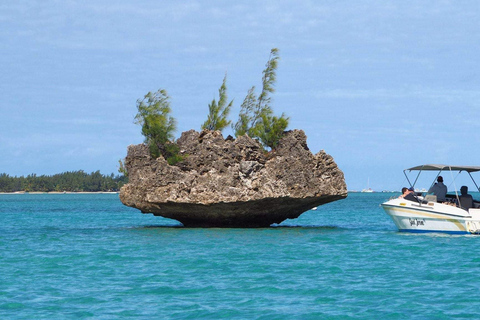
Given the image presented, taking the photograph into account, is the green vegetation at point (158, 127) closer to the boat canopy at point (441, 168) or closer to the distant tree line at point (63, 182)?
the boat canopy at point (441, 168)

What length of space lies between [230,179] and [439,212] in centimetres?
818

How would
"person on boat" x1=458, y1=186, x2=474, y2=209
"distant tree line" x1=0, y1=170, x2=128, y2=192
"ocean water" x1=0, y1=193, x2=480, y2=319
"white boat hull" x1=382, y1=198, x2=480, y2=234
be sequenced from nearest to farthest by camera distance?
"ocean water" x1=0, y1=193, x2=480, y2=319 < "white boat hull" x1=382, y1=198, x2=480, y2=234 < "person on boat" x1=458, y1=186, x2=474, y2=209 < "distant tree line" x1=0, y1=170, x2=128, y2=192

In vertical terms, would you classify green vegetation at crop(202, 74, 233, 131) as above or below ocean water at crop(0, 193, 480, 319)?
above

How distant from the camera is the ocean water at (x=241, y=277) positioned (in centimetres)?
1285

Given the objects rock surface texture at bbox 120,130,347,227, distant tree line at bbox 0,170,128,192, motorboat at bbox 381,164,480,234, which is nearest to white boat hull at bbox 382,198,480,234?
motorboat at bbox 381,164,480,234

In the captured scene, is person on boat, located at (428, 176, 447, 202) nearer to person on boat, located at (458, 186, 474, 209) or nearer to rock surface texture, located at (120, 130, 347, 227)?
person on boat, located at (458, 186, 474, 209)

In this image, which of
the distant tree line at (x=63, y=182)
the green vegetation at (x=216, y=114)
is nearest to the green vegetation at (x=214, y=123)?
the green vegetation at (x=216, y=114)

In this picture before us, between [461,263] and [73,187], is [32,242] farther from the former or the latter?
[73,187]

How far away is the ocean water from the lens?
12.9 meters

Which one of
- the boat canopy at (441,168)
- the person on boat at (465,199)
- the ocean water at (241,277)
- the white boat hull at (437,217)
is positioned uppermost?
the boat canopy at (441,168)

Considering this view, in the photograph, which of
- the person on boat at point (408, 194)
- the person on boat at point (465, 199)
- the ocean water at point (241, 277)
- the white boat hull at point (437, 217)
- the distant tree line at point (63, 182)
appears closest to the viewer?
the ocean water at point (241, 277)

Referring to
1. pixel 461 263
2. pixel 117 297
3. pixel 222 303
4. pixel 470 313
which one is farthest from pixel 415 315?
pixel 461 263

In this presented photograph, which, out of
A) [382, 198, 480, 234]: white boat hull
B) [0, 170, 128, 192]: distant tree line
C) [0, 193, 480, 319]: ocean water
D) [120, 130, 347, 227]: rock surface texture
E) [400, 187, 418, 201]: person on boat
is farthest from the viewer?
[0, 170, 128, 192]: distant tree line

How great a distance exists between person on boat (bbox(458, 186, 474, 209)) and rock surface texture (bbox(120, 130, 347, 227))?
17.6 feet
